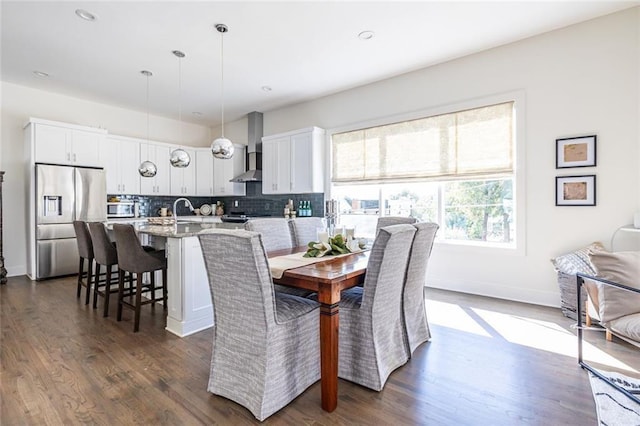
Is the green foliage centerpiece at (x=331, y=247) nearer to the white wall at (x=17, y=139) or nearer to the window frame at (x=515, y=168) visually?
the window frame at (x=515, y=168)

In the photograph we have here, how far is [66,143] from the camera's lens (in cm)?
486

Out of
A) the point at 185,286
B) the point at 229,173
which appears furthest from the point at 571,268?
the point at 229,173

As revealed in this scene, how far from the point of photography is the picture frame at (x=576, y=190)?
3158 millimetres

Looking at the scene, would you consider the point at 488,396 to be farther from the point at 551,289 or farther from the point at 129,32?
the point at 129,32

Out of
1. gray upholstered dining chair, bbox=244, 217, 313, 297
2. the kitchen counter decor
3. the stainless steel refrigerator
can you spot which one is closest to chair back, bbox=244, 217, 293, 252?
gray upholstered dining chair, bbox=244, 217, 313, 297

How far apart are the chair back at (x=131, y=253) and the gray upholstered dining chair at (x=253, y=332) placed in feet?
4.61

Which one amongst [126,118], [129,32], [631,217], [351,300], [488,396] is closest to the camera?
[488,396]

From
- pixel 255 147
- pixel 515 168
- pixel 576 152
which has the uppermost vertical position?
pixel 255 147

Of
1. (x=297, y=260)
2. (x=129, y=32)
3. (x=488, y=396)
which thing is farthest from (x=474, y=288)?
(x=129, y=32)

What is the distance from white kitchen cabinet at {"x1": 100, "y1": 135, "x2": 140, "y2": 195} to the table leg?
5.31m

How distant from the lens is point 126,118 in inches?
240

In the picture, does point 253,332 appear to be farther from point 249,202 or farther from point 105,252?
point 249,202

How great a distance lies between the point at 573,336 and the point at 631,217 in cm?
135

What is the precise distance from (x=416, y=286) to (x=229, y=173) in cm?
525
